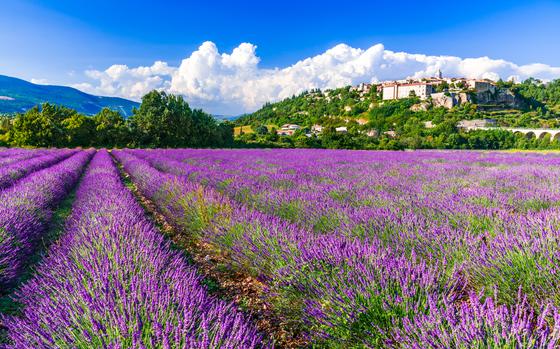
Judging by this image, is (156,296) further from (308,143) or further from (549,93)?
(549,93)

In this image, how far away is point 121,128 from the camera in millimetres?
35875

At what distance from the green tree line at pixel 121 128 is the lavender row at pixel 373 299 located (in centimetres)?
3562

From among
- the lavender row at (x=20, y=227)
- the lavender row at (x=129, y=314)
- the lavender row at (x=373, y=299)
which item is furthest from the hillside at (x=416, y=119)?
the lavender row at (x=129, y=314)

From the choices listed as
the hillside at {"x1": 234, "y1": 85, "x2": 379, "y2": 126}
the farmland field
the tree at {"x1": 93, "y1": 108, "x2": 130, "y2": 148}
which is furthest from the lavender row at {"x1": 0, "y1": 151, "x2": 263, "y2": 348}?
the hillside at {"x1": 234, "y1": 85, "x2": 379, "y2": 126}

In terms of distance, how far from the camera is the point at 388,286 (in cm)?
177

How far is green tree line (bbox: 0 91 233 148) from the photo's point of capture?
33000 mm

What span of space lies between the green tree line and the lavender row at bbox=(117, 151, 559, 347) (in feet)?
117

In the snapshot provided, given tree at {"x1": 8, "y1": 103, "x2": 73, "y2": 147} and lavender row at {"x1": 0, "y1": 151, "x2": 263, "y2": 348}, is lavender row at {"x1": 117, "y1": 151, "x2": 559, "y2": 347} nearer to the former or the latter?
lavender row at {"x1": 0, "y1": 151, "x2": 263, "y2": 348}

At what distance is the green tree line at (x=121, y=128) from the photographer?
33.0 m

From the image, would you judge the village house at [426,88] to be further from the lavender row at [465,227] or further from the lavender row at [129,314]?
the lavender row at [129,314]

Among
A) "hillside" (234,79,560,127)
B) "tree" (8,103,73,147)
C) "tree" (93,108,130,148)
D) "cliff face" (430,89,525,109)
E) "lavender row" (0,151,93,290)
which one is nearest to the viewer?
"lavender row" (0,151,93,290)

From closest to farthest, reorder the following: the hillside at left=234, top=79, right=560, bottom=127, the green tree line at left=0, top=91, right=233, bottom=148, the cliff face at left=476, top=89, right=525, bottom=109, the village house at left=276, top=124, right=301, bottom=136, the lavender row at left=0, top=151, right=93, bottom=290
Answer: the lavender row at left=0, top=151, right=93, bottom=290 → the green tree line at left=0, top=91, right=233, bottom=148 → the village house at left=276, top=124, right=301, bottom=136 → the hillside at left=234, top=79, right=560, bottom=127 → the cliff face at left=476, top=89, right=525, bottom=109

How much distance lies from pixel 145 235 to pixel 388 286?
2142 mm

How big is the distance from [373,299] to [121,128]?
3972cm
